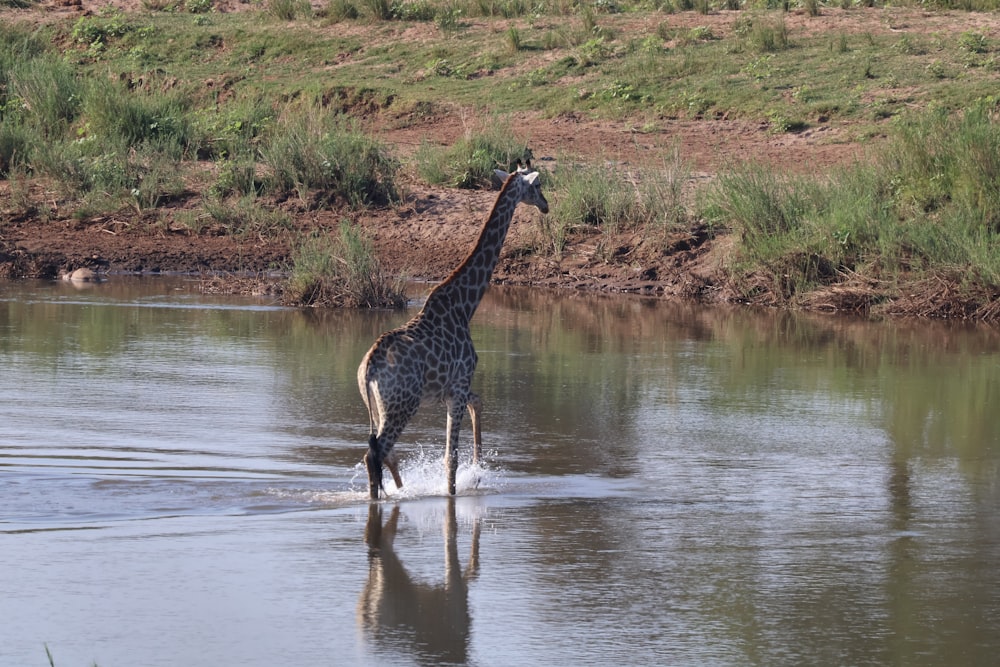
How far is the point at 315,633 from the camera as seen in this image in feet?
21.2

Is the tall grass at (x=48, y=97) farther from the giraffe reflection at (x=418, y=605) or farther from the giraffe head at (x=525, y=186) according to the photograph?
the giraffe reflection at (x=418, y=605)

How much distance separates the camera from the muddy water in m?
6.50

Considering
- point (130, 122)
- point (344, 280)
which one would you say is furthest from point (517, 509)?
point (130, 122)

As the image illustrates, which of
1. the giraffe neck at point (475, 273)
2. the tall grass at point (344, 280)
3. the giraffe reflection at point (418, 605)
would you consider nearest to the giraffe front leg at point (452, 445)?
the giraffe neck at point (475, 273)

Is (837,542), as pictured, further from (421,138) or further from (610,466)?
(421,138)

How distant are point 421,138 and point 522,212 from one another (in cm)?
421

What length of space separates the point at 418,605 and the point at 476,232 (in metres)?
13.6

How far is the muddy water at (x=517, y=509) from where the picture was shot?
650 centimetres

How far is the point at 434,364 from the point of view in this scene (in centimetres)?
900

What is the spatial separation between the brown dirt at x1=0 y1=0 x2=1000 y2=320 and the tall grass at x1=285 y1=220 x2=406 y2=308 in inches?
74.1

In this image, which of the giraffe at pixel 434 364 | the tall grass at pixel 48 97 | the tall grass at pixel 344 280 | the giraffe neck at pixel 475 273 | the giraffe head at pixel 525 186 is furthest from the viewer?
the tall grass at pixel 48 97

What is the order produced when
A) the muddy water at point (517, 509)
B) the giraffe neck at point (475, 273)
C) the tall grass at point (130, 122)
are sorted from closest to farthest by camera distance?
the muddy water at point (517, 509) → the giraffe neck at point (475, 273) → the tall grass at point (130, 122)

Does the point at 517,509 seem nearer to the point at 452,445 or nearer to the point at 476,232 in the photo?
the point at 452,445

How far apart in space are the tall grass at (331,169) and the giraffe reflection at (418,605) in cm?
1341
